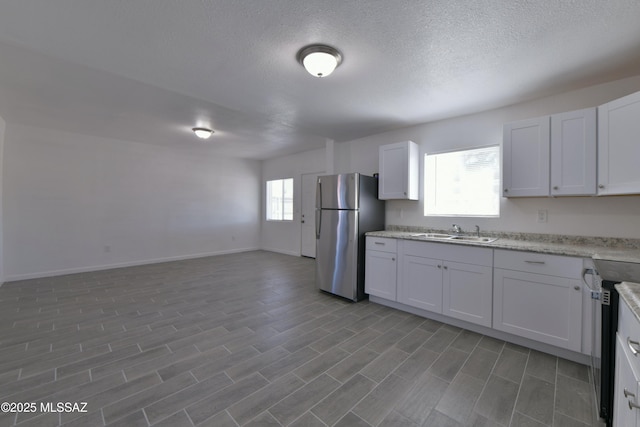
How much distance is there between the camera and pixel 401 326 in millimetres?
2781

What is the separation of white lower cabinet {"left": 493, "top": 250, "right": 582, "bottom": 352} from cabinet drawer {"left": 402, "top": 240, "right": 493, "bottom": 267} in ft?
0.35

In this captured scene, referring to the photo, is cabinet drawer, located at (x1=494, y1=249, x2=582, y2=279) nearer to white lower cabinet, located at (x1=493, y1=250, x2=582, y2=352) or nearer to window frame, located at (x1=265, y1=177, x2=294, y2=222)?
white lower cabinet, located at (x1=493, y1=250, x2=582, y2=352)

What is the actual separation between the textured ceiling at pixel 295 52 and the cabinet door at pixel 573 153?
42 centimetres

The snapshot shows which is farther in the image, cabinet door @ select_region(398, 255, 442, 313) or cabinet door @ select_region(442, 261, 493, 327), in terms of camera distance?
cabinet door @ select_region(398, 255, 442, 313)

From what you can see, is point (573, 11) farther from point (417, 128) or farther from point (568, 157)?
point (417, 128)

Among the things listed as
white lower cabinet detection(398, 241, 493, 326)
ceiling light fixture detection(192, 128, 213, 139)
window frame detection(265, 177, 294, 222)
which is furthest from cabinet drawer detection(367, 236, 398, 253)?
window frame detection(265, 177, 294, 222)

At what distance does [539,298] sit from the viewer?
2227 mm

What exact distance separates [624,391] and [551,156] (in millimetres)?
2166

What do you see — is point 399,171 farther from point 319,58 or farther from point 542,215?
point 319,58

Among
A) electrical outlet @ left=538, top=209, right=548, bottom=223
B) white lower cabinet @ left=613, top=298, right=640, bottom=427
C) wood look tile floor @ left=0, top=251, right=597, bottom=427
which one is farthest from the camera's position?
electrical outlet @ left=538, top=209, right=548, bottom=223

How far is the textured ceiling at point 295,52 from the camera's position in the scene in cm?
165

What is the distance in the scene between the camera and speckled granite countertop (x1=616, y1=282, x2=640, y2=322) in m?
0.90

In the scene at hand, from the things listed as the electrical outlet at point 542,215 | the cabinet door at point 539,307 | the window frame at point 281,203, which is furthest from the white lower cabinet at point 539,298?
the window frame at point 281,203

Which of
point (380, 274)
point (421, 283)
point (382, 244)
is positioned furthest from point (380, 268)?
point (421, 283)
